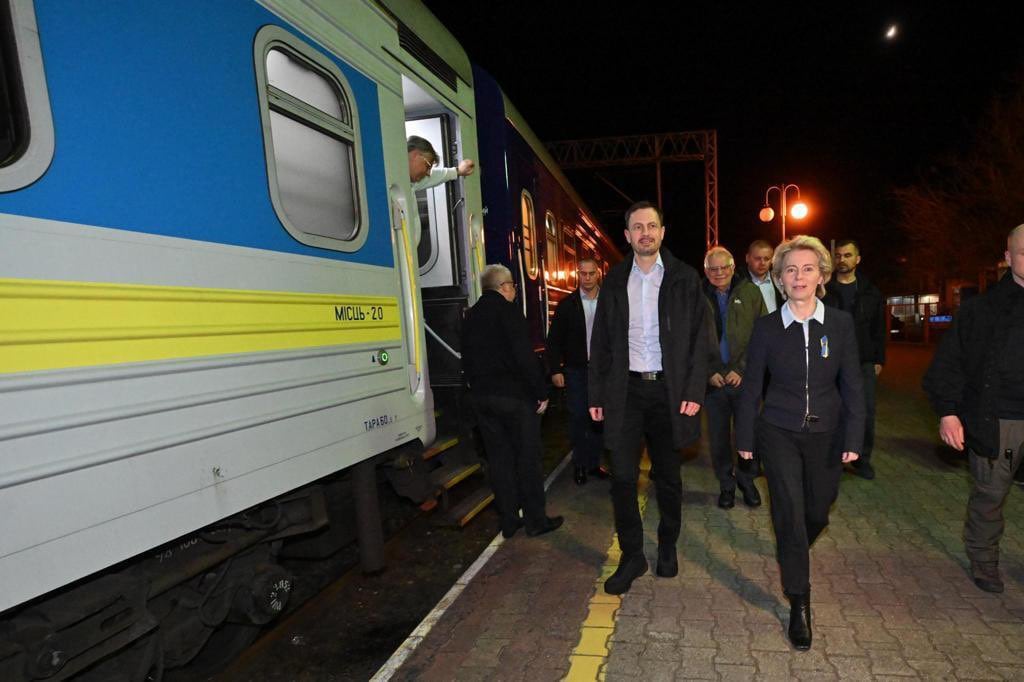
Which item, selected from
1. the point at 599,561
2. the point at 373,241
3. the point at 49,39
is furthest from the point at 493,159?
the point at 49,39

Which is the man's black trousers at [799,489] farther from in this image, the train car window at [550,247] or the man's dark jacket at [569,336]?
the train car window at [550,247]

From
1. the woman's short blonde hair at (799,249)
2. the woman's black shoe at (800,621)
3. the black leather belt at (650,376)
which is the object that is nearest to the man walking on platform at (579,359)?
the black leather belt at (650,376)

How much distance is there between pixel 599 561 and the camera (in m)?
4.07

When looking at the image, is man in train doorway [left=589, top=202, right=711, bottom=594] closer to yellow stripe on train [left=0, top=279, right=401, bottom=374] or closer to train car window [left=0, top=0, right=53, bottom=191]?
yellow stripe on train [left=0, top=279, right=401, bottom=374]

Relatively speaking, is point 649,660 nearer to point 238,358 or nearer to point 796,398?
point 796,398

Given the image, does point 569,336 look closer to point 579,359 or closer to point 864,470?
point 579,359

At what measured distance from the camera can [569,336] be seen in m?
5.92

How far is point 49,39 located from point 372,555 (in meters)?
2.98

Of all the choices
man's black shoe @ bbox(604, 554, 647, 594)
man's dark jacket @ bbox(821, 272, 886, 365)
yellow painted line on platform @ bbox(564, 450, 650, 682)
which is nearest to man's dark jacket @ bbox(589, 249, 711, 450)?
man's black shoe @ bbox(604, 554, 647, 594)

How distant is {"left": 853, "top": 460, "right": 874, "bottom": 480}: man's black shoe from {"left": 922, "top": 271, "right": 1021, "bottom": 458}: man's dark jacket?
2.24 metres

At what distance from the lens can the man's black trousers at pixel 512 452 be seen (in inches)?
176

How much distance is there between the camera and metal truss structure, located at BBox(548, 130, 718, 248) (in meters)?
23.2

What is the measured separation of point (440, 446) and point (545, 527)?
97 centimetres

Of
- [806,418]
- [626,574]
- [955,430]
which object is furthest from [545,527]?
[955,430]
